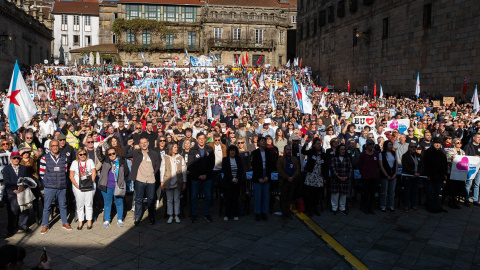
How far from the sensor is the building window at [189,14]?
54625mm

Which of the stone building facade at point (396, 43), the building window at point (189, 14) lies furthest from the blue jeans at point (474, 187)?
the building window at point (189, 14)

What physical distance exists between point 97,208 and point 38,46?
39.6m

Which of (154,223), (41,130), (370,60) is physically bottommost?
(154,223)

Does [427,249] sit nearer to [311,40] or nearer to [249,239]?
[249,239]

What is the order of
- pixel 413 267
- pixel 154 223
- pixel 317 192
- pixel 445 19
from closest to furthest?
1. pixel 413 267
2. pixel 154 223
3. pixel 317 192
4. pixel 445 19

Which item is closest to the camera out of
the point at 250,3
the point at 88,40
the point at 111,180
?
the point at 111,180

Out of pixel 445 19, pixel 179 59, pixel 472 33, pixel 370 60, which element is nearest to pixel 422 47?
pixel 445 19

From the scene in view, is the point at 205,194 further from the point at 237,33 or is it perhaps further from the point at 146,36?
the point at 146,36

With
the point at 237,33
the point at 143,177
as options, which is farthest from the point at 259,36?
the point at 143,177

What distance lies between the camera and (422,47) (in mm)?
24750

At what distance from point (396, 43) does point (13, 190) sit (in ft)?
87.0

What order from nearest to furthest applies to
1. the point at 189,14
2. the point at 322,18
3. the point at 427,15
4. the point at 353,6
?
the point at 427,15 < the point at 353,6 < the point at 322,18 < the point at 189,14

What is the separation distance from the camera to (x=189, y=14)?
54.7 meters

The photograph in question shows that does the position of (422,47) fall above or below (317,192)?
above
